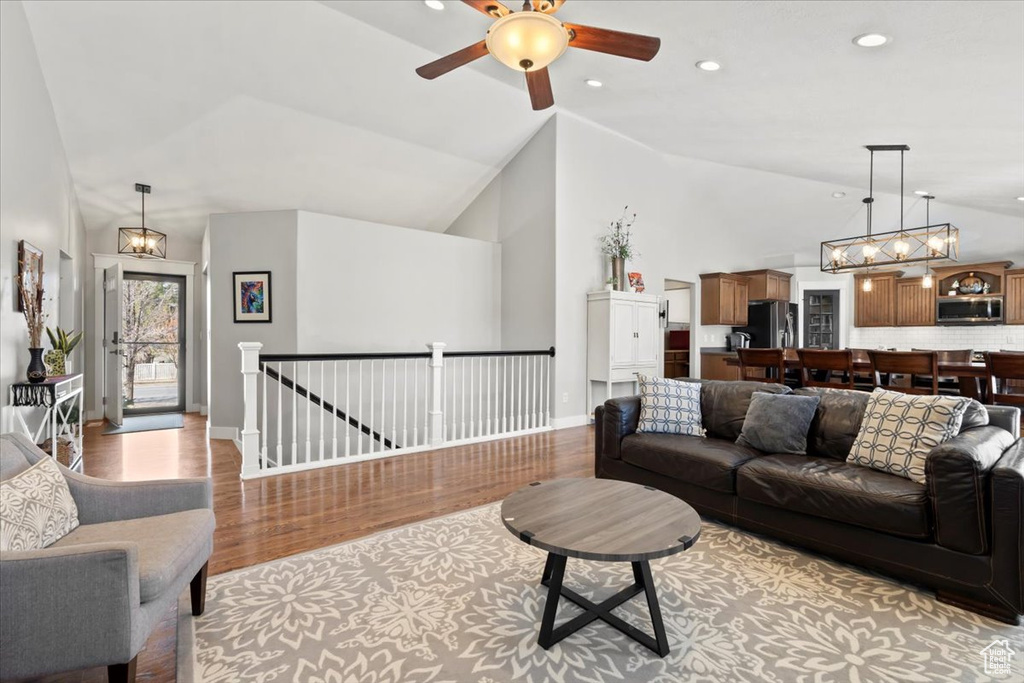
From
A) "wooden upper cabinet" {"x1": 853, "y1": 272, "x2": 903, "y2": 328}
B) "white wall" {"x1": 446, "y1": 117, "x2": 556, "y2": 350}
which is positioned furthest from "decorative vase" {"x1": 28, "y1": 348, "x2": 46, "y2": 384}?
"wooden upper cabinet" {"x1": 853, "y1": 272, "x2": 903, "y2": 328}

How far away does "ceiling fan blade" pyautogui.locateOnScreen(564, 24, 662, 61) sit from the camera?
101 inches

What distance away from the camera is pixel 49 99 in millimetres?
4465

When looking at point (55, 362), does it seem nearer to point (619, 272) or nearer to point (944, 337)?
point (619, 272)

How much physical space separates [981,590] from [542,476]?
8.74 ft

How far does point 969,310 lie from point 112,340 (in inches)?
515

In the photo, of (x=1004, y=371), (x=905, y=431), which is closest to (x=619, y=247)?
(x=1004, y=371)

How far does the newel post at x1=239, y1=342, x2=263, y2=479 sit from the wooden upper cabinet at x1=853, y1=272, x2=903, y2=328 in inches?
367

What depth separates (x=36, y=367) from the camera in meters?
3.50

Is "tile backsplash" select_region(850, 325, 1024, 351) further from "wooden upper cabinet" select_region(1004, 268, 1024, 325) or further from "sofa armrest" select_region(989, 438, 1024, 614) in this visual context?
"sofa armrest" select_region(989, 438, 1024, 614)

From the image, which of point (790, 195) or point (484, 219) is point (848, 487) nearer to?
point (484, 219)

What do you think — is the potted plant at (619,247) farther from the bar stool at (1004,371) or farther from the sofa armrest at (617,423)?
the bar stool at (1004,371)

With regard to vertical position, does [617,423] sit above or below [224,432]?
above

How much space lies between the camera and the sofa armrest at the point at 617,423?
11.8 feet

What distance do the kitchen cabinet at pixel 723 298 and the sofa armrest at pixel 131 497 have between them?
320 inches
